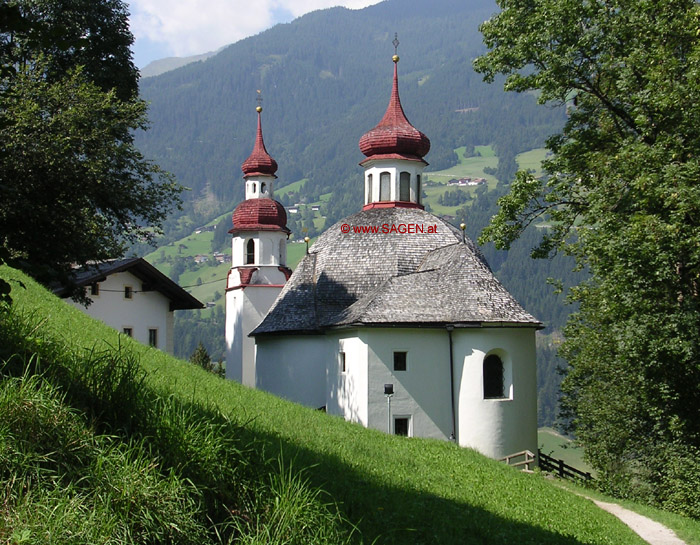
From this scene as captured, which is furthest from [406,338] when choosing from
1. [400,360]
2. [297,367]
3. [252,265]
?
[252,265]

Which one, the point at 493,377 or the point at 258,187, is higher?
the point at 258,187

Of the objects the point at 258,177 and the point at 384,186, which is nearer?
the point at 384,186

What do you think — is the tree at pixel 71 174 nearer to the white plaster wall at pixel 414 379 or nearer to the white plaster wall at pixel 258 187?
the white plaster wall at pixel 414 379

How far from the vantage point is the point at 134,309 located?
1193 inches

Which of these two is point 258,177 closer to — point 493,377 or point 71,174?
point 493,377

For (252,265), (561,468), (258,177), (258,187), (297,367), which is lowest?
(561,468)

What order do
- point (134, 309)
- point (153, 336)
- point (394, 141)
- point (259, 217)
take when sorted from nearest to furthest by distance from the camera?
point (134, 309) < point (153, 336) < point (394, 141) < point (259, 217)

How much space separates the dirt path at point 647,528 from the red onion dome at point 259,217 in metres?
30.0

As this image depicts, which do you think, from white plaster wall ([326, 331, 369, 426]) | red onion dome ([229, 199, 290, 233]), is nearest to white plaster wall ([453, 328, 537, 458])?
white plaster wall ([326, 331, 369, 426])

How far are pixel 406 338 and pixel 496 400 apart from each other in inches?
125

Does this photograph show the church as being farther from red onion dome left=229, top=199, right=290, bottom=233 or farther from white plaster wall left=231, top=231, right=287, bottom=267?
red onion dome left=229, top=199, right=290, bottom=233

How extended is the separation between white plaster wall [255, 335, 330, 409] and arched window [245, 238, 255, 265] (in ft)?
52.7

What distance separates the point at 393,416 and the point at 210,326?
16935 cm

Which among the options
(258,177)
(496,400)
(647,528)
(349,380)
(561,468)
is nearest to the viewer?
(647,528)
